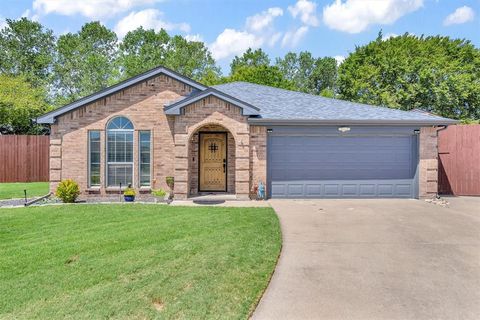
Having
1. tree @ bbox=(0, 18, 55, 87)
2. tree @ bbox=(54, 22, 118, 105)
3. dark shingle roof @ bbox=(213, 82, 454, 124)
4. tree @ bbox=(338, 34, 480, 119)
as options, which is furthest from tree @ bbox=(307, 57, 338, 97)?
tree @ bbox=(0, 18, 55, 87)

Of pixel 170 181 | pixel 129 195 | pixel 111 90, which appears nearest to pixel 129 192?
pixel 129 195

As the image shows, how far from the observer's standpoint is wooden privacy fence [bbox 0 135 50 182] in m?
15.8

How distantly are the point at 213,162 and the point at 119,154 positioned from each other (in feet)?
11.7

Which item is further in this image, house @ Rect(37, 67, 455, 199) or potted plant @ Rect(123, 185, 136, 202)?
house @ Rect(37, 67, 455, 199)

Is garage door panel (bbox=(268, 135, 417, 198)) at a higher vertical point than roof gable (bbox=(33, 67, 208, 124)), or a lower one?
lower

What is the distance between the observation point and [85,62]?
33625mm

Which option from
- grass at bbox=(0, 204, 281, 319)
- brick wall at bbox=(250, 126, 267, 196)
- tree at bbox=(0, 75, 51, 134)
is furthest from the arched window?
tree at bbox=(0, 75, 51, 134)

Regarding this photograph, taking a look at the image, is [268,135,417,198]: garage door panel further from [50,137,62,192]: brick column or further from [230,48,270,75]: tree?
[230,48,270,75]: tree

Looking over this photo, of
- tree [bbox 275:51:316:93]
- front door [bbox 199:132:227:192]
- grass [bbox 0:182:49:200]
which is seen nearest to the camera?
grass [bbox 0:182:49:200]

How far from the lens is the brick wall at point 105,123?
11.6 m

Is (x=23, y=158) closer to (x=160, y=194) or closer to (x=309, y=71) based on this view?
(x=160, y=194)

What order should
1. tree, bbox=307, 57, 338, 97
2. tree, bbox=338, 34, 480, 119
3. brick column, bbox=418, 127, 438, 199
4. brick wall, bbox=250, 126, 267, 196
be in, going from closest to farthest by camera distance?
1. brick wall, bbox=250, 126, 267, 196
2. brick column, bbox=418, 127, 438, 199
3. tree, bbox=338, 34, 480, 119
4. tree, bbox=307, 57, 338, 97

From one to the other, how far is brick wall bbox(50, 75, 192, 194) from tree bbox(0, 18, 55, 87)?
30.0m

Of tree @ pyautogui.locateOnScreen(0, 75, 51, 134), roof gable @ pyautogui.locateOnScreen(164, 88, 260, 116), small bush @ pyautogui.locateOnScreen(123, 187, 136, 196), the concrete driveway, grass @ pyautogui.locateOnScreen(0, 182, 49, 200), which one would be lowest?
the concrete driveway
